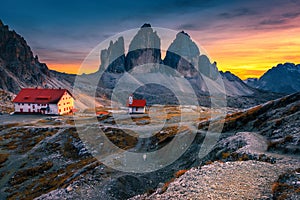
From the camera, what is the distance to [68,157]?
56.0 m

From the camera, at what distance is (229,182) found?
2006 centimetres

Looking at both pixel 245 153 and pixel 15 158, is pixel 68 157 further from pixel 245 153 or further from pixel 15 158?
pixel 245 153

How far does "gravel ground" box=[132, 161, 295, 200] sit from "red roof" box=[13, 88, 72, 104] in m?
106

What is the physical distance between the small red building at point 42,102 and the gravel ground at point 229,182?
104959 mm

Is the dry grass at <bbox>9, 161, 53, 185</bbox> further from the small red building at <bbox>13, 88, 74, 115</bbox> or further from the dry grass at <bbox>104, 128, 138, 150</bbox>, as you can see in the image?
the small red building at <bbox>13, 88, 74, 115</bbox>

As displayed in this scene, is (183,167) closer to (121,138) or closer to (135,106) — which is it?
(121,138)

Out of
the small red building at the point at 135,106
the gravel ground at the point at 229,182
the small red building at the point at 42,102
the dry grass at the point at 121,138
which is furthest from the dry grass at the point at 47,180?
the small red building at the point at 42,102

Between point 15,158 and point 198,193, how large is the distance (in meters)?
54.7

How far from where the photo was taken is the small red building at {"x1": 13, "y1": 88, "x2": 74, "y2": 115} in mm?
116062

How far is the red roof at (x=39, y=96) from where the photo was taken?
118 m

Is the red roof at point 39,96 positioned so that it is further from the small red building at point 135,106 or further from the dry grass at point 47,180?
the dry grass at point 47,180

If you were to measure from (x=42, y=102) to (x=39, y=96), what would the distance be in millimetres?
5458

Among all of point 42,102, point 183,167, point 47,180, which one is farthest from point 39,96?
point 183,167

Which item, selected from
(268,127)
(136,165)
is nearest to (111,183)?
(136,165)
